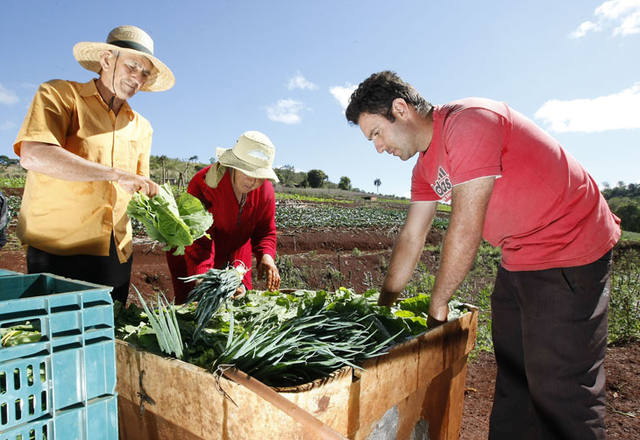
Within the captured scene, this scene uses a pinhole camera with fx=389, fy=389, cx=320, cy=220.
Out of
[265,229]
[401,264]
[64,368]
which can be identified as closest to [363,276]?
[265,229]

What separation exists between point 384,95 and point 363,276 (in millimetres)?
6110

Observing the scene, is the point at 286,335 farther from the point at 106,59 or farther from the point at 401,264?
the point at 106,59

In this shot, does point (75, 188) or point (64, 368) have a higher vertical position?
point (75, 188)

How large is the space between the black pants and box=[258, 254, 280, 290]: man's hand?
903mm

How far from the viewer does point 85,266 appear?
216 cm

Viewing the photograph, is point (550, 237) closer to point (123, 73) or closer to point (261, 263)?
point (261, 263)

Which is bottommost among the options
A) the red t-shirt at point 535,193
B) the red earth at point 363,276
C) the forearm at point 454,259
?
the red earth at point 363,276

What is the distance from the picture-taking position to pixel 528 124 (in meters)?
1.74

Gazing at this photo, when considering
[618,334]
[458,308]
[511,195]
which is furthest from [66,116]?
[618,334]

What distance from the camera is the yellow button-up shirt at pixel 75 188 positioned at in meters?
1.98

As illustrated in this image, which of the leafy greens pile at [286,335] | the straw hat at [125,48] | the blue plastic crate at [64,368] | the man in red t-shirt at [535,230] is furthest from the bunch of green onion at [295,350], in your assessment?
the straw hat at [125,48]

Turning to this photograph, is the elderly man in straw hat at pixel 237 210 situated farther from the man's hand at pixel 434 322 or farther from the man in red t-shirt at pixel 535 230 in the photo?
the man's hand at pixel 434 322

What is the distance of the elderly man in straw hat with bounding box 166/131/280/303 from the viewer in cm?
255

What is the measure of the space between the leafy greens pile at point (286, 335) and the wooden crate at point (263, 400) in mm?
67
